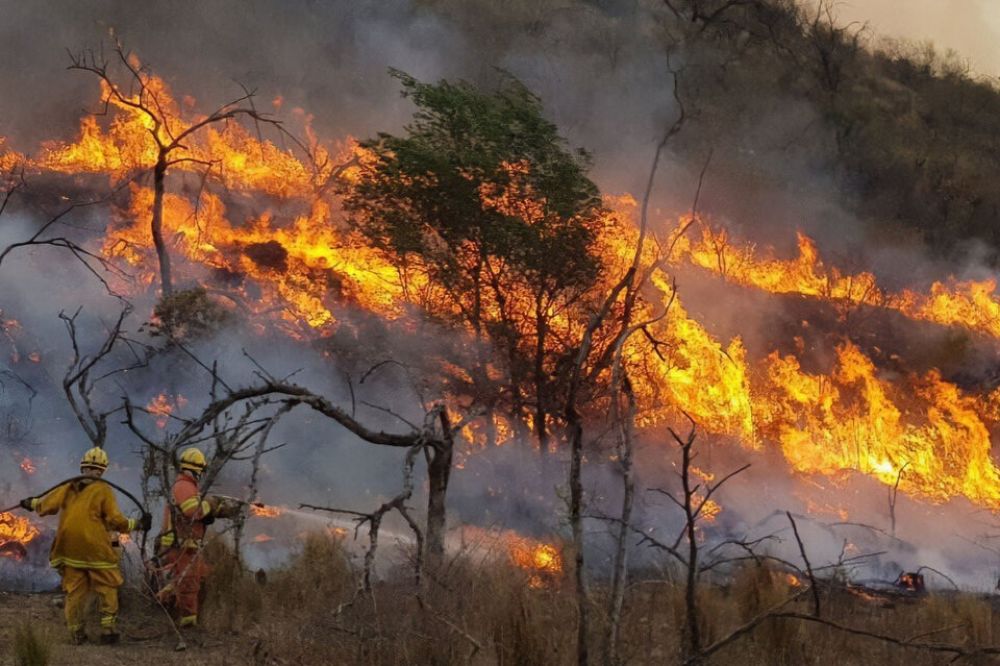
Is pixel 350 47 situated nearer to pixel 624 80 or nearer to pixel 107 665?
pixel 624 80

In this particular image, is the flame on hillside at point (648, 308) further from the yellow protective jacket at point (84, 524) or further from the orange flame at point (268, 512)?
the yellow protective jacket at point (84, 524)

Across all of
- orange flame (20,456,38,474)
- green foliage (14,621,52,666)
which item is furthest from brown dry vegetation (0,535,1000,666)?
orange flame (20,456,38,474)

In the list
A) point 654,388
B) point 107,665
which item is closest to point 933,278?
point 654,388

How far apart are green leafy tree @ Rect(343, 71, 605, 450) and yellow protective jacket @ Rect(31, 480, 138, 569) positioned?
7.80 meters

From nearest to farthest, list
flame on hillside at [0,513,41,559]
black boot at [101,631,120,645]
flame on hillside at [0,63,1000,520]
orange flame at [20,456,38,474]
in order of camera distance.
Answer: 1. black boot at [101,631,120,645]
2. flame on hillside at [0,513,41,559]
3. orange flame at [20,456,38,474]
4. flame on hillside at [0,63,1000,520]

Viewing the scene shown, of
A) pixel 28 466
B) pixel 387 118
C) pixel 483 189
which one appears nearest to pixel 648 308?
pixel 483 189

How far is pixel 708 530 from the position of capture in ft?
49.7

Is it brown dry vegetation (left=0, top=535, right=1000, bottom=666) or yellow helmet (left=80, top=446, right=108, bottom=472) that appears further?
yellow helmet (left=80, top=446, right=108, bottom=472)

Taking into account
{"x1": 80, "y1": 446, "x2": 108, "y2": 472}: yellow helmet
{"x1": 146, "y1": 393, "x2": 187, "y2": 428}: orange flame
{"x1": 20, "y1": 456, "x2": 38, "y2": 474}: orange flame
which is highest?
{"x1": 146, "y1": 393, "x2": 187, "y2": 428}: orange flame

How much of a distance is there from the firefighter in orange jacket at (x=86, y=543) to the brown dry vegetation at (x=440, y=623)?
243 mm

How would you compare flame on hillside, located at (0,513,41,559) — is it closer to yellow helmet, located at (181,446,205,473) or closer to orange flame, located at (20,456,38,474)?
orange flame, located at (20,456,38,474)

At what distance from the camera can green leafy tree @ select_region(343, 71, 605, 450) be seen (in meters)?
14.6

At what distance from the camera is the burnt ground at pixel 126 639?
6.46 meters

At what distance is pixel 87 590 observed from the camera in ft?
23.1
